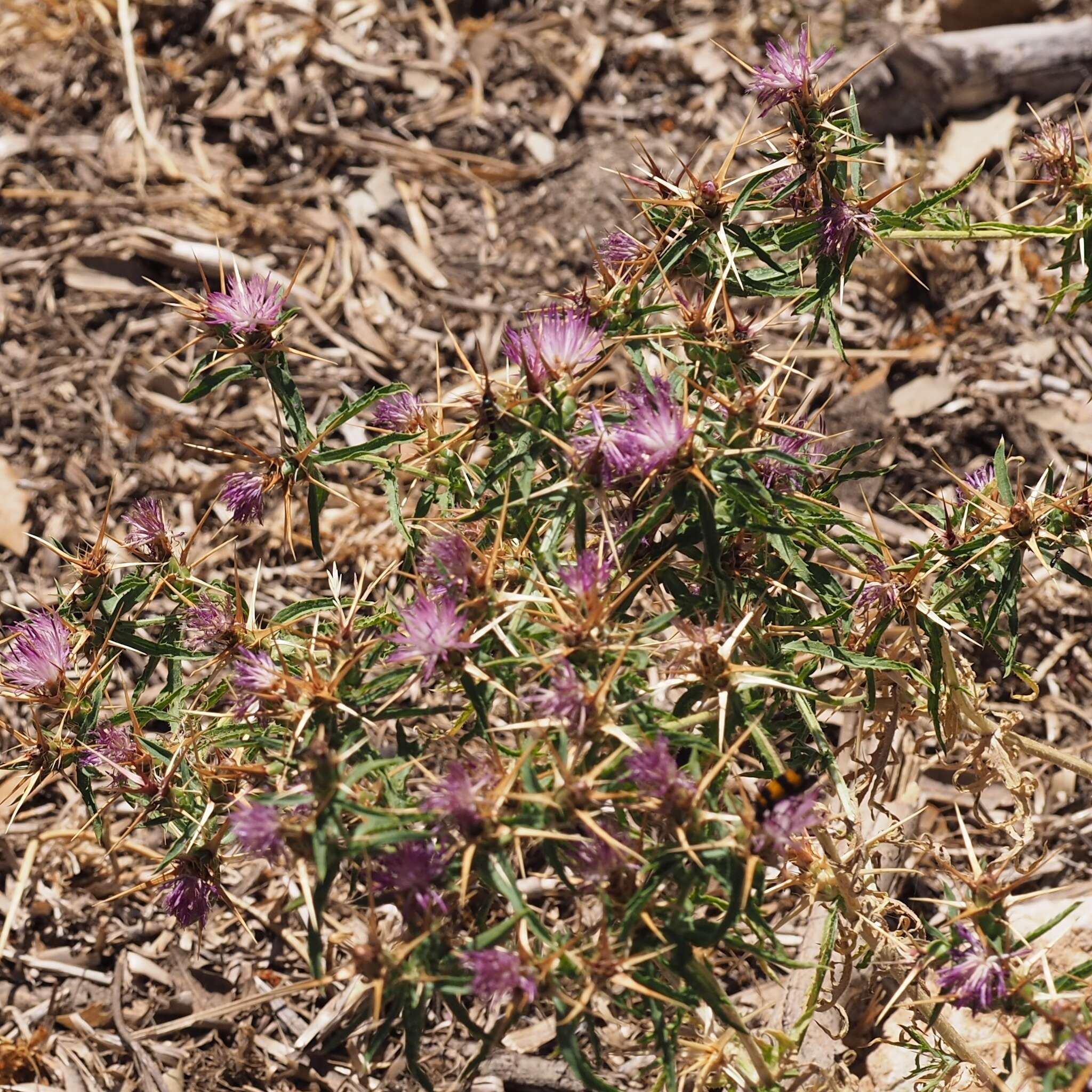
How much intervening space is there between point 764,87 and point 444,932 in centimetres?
164

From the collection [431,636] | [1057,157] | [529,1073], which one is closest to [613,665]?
[431,636]

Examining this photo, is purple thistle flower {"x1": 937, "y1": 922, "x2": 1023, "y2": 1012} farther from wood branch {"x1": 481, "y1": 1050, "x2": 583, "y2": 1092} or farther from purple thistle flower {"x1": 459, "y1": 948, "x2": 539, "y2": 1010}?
wood branch {"x1": 481, "y1": 1050, "x2": 583, "y2": 1092}

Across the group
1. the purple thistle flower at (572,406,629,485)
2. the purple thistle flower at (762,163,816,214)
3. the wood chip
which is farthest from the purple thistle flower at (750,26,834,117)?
the wood chip

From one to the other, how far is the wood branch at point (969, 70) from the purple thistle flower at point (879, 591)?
3.07m

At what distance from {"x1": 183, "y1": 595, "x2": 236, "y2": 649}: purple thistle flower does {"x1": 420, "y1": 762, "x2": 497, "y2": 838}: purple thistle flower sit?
62cm

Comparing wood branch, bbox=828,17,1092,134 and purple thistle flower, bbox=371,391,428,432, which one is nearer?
purple thistle flower, bbox=371,391,428,432

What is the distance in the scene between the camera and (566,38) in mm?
5422

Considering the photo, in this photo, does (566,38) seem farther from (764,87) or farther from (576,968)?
(576,968)

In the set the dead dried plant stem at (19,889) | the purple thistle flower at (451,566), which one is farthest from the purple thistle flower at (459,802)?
the dead dried plant stem at (19,889)

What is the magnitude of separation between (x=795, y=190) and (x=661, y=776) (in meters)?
1.16

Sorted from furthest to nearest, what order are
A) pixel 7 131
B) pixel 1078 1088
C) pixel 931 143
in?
pixel 7 131, pixel 931 143, pixel 1078 1088

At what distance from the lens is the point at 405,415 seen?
2314mm

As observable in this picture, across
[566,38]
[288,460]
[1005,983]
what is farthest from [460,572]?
[566,38]

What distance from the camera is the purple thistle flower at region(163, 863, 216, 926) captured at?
207cm
